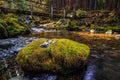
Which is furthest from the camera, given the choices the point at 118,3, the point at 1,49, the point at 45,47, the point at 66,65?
the point at 118,3

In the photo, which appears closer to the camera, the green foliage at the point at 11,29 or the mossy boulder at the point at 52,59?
the mossy boulder at the point at 52,59

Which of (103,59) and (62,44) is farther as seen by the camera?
(103,59)

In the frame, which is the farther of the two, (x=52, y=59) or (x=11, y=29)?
(x=11, y=29)

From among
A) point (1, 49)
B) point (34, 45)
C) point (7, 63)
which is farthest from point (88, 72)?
point (1, 49)

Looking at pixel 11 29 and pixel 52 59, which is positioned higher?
pixel 11 29

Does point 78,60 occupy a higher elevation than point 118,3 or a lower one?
lower

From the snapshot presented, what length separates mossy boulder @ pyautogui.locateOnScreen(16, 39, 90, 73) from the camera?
620 cm

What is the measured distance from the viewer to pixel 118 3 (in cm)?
2684

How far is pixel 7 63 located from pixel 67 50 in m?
2.46

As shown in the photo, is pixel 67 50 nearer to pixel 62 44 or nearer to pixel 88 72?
pixel 62 44

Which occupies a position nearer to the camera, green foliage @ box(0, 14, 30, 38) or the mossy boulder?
the mossy boulder

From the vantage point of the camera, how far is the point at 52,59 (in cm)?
637

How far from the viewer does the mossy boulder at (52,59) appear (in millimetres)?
6203

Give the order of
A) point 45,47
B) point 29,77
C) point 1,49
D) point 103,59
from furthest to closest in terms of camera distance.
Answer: point 1,49, point 103,59, point 45,47, point 29,77
